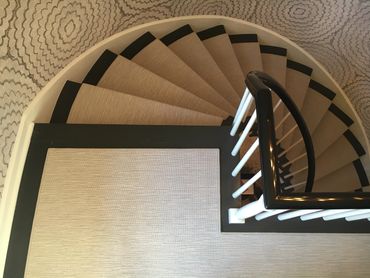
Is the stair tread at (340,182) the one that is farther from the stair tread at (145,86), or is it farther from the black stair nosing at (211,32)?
the black stair nosing at (211,32)

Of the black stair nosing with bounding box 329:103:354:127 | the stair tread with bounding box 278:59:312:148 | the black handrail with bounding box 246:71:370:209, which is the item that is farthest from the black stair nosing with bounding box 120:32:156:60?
the black stair nosing with bounding box 329:103:354:127

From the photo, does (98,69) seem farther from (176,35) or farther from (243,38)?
(243,38)

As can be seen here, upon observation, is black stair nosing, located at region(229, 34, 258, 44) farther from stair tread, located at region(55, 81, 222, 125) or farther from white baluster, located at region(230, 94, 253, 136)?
white baluster, located at region(230, 94, 253, 136)

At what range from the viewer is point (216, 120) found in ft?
6.10

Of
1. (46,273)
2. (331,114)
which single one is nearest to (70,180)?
(46,273)

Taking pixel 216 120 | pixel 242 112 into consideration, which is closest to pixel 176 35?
pixel 216 120

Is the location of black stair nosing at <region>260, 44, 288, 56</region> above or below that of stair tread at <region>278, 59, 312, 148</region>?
above

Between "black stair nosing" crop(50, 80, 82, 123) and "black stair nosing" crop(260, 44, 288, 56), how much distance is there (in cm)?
160

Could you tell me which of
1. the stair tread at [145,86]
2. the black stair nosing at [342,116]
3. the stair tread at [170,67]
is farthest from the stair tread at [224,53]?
the black stair nosing at [342,116]

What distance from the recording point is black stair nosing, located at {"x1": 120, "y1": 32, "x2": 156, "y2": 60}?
2332mm

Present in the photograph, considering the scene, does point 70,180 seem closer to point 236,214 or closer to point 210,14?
point 236,214

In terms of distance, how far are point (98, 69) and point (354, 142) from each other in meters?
2.32

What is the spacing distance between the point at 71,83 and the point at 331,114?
88.6 inches

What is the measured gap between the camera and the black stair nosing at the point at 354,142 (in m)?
2.84
